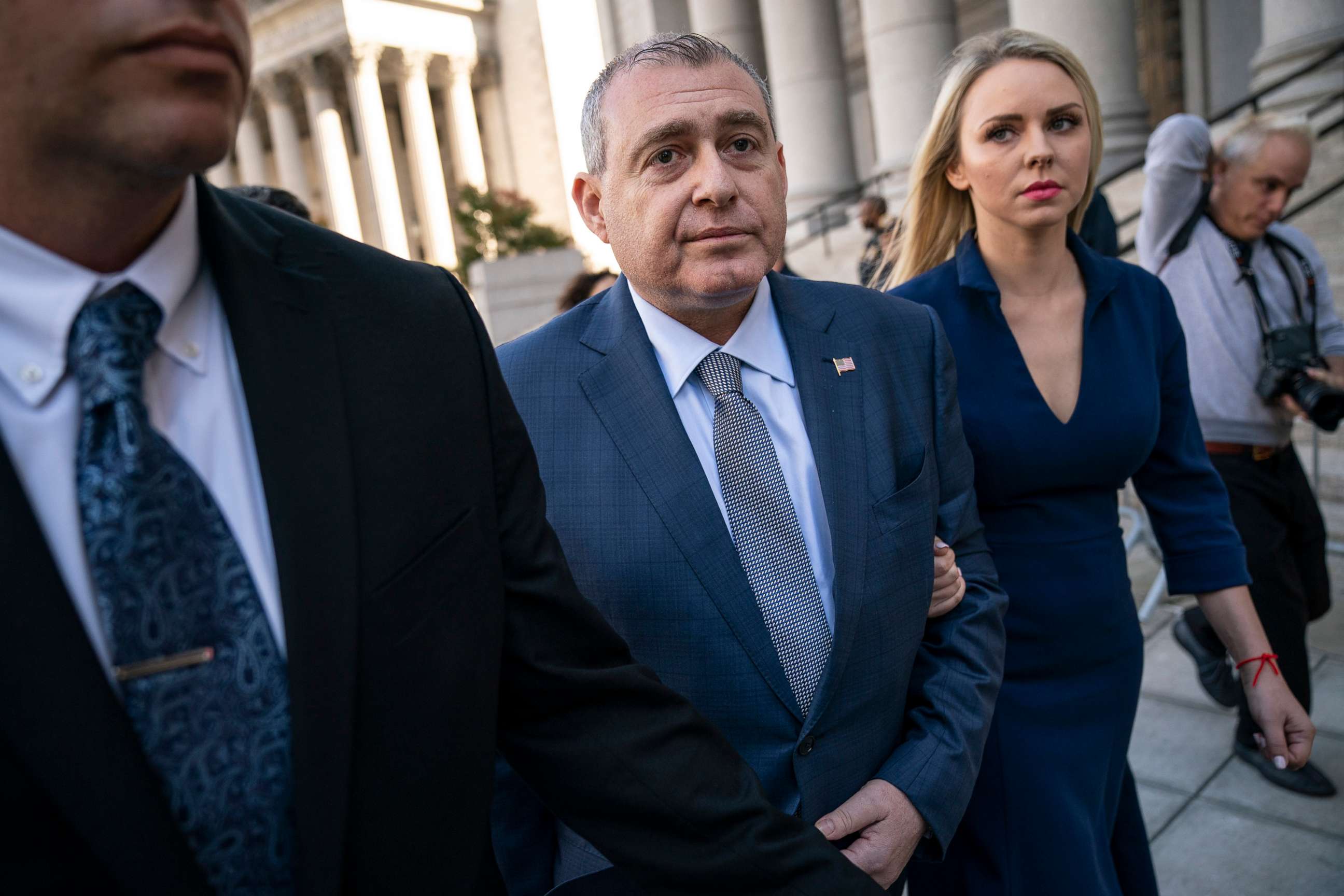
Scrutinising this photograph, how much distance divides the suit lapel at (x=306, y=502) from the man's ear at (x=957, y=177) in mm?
1908

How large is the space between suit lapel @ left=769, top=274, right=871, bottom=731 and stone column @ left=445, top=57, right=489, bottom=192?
111 feet

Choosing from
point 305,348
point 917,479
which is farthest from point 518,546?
point 917,479

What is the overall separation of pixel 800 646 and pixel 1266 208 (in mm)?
2923

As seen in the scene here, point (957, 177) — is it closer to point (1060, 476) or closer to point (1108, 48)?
point (1060, 476)

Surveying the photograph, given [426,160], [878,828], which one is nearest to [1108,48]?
[878,828]

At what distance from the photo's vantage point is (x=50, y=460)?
0.87 meters

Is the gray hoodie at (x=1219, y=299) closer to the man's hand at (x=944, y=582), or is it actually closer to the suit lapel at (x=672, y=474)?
the man's hand at (x=944, y=582)

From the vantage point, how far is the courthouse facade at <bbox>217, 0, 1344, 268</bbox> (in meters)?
10.0

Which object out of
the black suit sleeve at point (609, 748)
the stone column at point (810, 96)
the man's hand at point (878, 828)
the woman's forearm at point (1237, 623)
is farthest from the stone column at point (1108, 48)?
the black suit sleeve at point (609, 748)

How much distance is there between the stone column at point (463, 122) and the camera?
33.8 m

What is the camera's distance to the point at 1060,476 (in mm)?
2215

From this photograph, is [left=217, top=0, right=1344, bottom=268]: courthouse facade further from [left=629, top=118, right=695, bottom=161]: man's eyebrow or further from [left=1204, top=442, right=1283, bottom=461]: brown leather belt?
[left=629, top=118, right=695, bottom=161]: man's eyebrow

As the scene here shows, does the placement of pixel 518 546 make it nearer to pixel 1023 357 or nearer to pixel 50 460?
pixel 50 460

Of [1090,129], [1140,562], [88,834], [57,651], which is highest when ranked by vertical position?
[1090,129]
